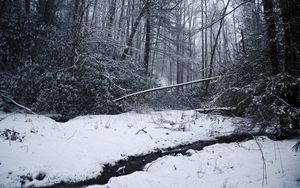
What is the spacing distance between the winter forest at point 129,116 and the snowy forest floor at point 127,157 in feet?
0.08

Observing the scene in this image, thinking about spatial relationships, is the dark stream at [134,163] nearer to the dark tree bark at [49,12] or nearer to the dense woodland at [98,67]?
the dense woodland at [98,67]

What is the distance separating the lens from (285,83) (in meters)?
5.39

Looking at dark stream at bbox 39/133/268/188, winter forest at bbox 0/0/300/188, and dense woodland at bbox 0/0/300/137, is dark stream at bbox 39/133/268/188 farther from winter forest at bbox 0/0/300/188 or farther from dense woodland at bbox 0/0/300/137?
dense woodland at bbox 0/0/300/137

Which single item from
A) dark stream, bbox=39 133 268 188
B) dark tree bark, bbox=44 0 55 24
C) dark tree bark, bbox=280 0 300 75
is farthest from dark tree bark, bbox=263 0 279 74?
dark tree bark, bbox=44 0 55 24

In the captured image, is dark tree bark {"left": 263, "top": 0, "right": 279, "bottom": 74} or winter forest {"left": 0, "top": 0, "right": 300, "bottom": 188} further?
dark tree bark {"left": 263, "top": 0, "right": 279, "bottom": 74}

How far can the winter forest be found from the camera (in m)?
4.77

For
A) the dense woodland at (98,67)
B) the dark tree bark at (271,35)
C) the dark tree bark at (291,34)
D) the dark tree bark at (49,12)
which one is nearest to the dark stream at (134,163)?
the dense woodland at (98,67)

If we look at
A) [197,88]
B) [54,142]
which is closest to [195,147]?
[54,142]

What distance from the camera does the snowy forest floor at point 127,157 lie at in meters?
4.44

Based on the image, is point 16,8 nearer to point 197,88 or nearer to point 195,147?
point 195,147

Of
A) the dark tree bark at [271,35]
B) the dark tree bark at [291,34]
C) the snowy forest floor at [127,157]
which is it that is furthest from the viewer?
the dark tree bark at [271,35]

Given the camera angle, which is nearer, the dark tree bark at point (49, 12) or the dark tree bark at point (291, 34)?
the dark tree bark at point (291, 34)

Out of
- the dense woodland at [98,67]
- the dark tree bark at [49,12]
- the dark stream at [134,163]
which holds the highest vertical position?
the dark tree bark at [49,12]

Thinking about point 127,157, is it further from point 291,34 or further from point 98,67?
point 291,34
